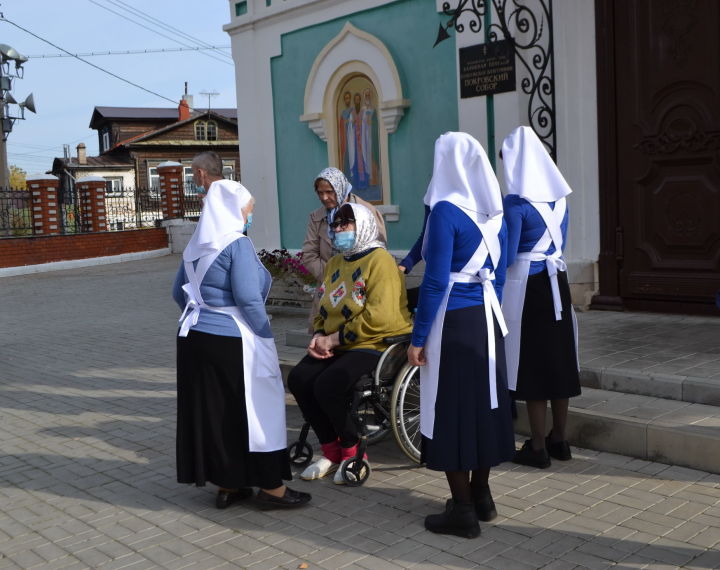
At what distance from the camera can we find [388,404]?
550cm

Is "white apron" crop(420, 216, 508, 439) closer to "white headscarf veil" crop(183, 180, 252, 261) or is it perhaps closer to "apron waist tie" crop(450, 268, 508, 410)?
"apron waist tie" crop(450, 268, 508, 410)

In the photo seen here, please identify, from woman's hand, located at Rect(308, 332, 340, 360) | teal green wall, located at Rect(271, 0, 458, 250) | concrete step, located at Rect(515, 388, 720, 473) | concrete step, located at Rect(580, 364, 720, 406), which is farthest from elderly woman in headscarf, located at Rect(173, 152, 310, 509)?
teal green wall, located at Rect(271, 0, 458, 250)

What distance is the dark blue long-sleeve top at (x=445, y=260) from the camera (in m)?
4.18

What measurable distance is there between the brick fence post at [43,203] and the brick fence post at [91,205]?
5.49ft

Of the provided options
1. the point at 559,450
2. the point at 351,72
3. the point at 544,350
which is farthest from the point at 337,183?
the point at 351,72

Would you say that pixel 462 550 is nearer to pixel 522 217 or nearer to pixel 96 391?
pixel 522 217

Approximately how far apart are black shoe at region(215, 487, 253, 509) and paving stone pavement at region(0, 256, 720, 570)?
2.2 inches

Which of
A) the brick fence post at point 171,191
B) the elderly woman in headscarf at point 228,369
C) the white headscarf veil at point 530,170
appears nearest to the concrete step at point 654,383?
the white headscarf veil at point 530,170

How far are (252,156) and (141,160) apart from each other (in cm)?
4472

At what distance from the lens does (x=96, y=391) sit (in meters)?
8.05

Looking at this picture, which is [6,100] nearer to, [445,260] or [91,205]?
[91,205]

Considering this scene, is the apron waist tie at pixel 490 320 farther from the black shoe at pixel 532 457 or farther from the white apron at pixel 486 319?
the black shoe at pixel 532 457

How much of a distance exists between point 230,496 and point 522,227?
87.2 inches

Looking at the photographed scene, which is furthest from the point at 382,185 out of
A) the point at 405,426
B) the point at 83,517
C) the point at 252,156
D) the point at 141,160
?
the point at 141,160
